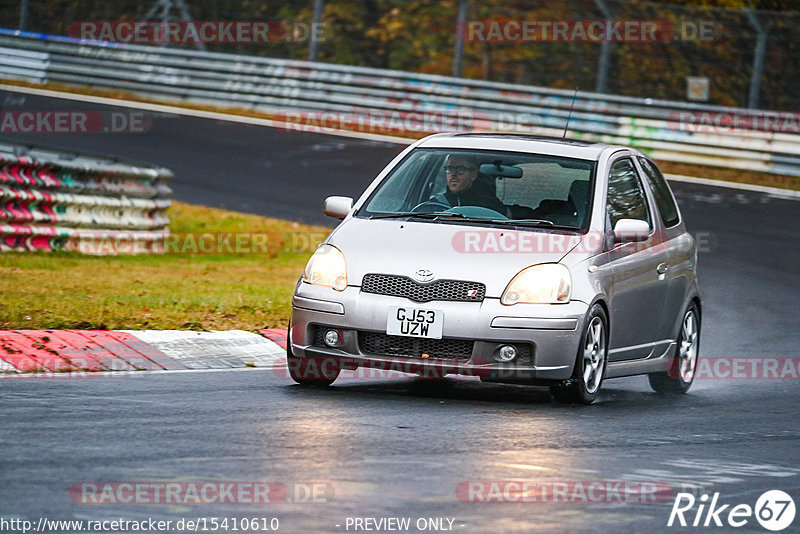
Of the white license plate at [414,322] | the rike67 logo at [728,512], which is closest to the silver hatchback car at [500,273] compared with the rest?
→ the white license plate at [414,322]

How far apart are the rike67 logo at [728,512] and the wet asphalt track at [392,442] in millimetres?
75

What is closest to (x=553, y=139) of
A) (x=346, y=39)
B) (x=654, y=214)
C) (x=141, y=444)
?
(x=654, y=214)

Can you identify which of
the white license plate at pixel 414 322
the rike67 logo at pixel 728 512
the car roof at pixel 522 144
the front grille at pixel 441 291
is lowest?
the rike67 logo at pixel 728 512

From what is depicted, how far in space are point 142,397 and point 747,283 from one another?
9.10 m

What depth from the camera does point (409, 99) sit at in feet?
93.0

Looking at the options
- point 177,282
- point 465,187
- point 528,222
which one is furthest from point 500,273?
point 177,282

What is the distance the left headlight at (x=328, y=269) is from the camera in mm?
9094

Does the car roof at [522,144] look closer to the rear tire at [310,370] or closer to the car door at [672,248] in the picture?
the car door at [672,248]

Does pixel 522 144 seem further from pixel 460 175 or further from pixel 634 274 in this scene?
pixel 634 274

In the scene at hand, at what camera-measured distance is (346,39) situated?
99.6 feet

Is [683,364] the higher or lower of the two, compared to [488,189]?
lower

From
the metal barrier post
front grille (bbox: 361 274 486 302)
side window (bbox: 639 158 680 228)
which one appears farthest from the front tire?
the metal barrier post

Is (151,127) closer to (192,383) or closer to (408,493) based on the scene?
(192,383)

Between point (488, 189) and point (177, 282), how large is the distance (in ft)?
17.2
